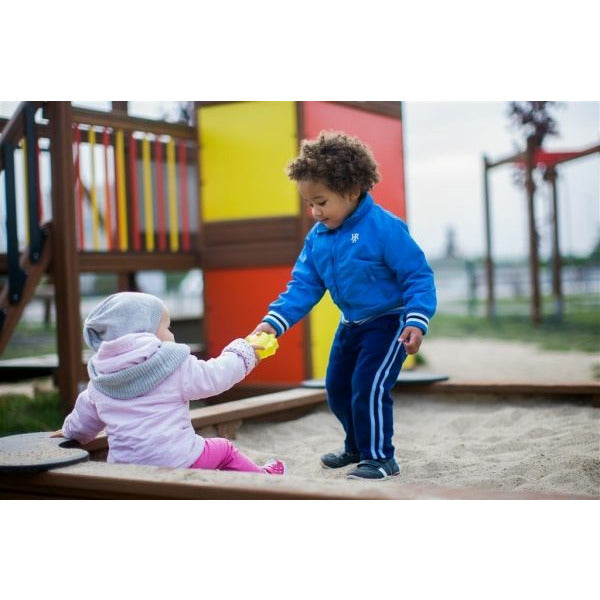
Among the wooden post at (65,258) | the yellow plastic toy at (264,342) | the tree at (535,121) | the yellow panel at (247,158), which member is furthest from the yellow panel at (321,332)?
the tree at (535,121)

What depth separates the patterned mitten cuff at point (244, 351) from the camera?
→ 2.23 m

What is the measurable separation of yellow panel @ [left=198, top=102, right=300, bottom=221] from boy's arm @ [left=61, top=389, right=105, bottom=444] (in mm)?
2522

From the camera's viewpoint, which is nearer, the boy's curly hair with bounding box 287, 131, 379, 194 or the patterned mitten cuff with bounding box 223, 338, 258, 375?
the patterned mitten cuff with bounding box 223, 338, 258, 375

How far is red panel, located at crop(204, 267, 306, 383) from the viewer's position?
15.3ft

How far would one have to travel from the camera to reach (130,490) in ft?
6.27

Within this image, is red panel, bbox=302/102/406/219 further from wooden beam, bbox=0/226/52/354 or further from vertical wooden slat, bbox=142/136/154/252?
wooden beam, bbox=0/226/52/354

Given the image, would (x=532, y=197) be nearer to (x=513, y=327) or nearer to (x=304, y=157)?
(x=513, y=327)

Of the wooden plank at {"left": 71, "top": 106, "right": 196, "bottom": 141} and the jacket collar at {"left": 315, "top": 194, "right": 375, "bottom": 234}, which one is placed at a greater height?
the wooden plank at {"left": 71, "top": 106, "right": 196, "bottom": 141}

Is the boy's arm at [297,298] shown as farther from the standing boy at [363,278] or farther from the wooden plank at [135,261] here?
the wooden plank at [135,261]

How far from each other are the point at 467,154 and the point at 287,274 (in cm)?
695

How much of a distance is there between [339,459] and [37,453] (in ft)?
3.29

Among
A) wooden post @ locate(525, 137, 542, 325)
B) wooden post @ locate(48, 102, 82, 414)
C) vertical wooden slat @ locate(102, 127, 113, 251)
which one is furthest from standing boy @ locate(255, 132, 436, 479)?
wooden post @ locate(525, 137, 542, 325)

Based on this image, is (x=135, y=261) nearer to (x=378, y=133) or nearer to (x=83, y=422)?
(x=378, y=133)

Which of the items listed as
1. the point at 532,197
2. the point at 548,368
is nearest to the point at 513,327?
the point at 532,197
